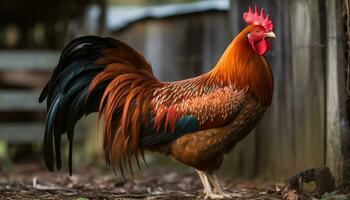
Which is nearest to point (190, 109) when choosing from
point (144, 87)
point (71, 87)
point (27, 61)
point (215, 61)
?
point (144, 87)

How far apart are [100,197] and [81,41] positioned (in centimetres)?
139

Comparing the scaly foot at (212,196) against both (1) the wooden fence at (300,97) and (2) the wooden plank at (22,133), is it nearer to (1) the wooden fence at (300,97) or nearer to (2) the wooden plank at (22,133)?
(1) the wooden fence at (300,97)

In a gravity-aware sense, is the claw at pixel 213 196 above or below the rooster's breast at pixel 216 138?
below

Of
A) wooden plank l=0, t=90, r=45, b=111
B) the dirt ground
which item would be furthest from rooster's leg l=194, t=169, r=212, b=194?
wooden plank l=0, t=90, r=45, b=111

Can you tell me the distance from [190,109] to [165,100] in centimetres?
27

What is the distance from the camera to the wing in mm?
5055

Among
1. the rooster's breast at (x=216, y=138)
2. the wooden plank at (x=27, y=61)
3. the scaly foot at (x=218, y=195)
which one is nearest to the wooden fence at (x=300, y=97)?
the rooster's breast at (x=216, y=138)

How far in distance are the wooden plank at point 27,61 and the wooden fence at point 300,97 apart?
3284 mm

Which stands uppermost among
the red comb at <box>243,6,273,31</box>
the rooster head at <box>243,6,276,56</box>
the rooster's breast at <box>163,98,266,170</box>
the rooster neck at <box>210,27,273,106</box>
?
the red comb at <box>243,6,273,31</box>

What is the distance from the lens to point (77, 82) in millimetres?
5449

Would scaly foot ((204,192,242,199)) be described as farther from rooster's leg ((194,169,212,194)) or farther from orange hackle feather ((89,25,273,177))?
orange hackle feather ((89,25,273,177))

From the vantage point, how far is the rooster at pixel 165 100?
16.7 ft

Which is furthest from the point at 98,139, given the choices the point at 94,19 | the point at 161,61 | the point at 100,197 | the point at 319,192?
the point at 319,192

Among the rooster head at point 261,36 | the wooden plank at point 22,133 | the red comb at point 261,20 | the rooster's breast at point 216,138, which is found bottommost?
the wooden plank at point 22,133
